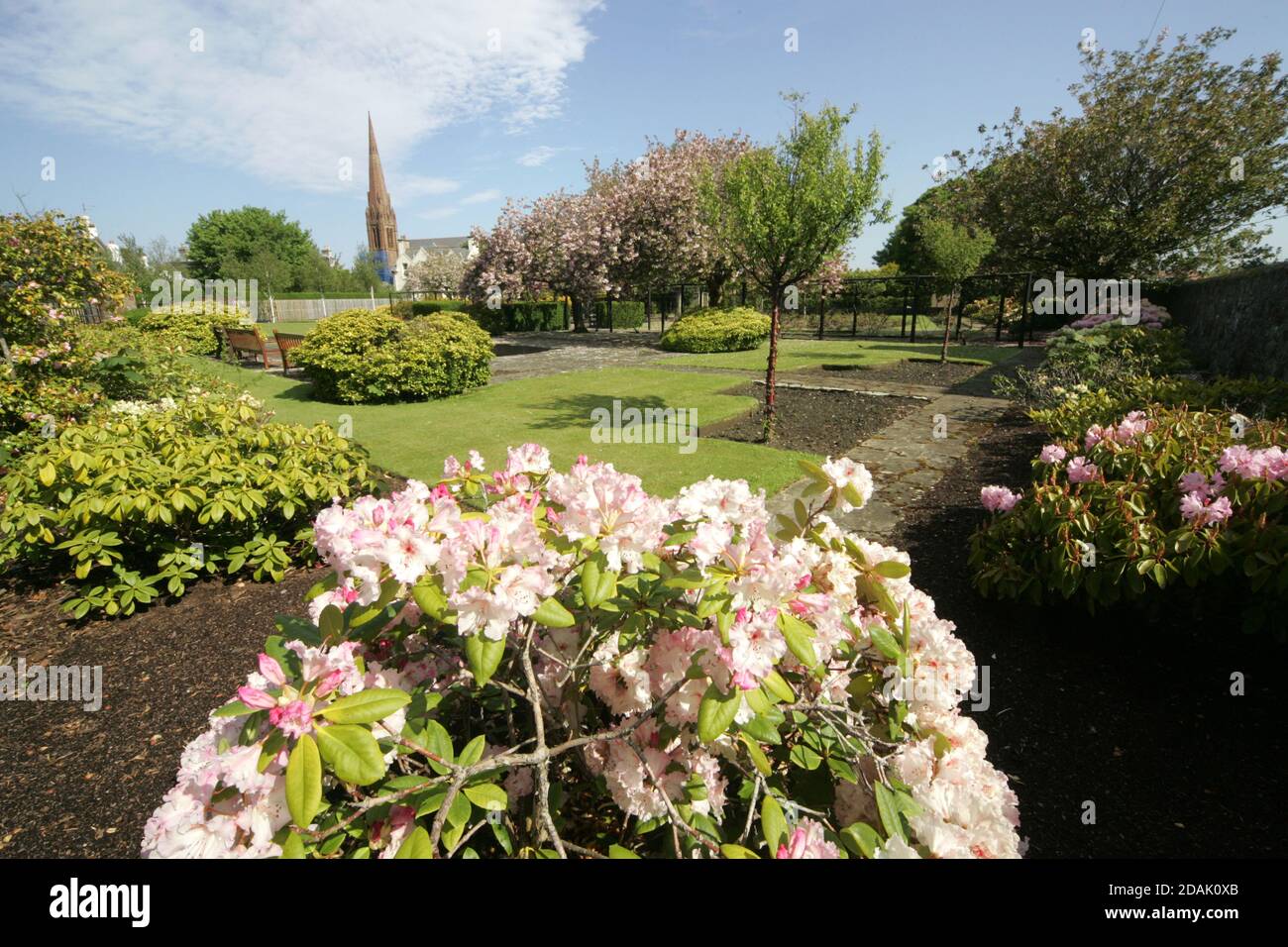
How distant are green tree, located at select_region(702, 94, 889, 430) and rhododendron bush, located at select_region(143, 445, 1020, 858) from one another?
6.66 m

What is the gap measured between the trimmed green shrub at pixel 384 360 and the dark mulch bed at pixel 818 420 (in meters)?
6.02

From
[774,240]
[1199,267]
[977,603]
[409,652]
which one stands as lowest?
[977,603]

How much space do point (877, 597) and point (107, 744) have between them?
11.8 feet

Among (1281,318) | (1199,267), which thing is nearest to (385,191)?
(1199,267)

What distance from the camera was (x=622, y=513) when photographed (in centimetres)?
134

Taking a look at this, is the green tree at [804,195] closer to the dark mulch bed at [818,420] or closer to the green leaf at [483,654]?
the dark mulch bed at [818,420]

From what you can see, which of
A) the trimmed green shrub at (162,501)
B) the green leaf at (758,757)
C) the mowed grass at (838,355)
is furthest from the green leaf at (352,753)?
the mowed grass at (838,355)

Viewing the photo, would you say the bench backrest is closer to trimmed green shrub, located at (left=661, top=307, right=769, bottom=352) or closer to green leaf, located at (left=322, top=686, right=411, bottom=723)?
trimmed green shrub, located at (left=661, top=307, right=769, bottom=352)

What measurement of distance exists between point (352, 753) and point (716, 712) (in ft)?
2.08

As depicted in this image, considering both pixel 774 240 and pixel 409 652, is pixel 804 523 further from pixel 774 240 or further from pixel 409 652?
pixel 774 240
